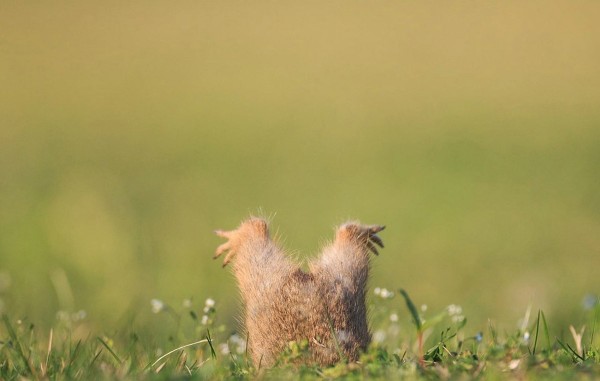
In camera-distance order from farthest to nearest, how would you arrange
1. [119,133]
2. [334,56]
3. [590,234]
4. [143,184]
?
[334,56] < [119,133] < [143,184] < [590,234]

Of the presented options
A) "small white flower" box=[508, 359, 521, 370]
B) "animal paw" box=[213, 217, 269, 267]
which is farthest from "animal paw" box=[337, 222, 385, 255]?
"small white flower" box=[508, 359, 521, 370]

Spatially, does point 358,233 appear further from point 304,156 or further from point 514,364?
point 304,156

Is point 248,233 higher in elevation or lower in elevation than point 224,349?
higher

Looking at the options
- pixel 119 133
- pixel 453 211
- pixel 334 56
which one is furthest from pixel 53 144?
pixel 334 56

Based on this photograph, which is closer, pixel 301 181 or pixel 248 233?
pixel 248 233

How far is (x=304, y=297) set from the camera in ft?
14.0

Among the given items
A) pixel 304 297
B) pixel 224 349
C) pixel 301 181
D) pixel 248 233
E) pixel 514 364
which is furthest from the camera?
pixel 301 181

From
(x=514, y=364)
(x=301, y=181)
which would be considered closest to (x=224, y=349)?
(x=514, y=364)

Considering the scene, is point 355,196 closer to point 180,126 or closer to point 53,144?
point 53,144

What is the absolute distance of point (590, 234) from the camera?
10820mm

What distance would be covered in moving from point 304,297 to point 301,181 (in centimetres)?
1026

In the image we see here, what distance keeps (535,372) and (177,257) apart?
21.5ft

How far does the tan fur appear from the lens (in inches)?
167

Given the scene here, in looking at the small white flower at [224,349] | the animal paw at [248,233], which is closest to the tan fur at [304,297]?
the animal paw at [248,233]
